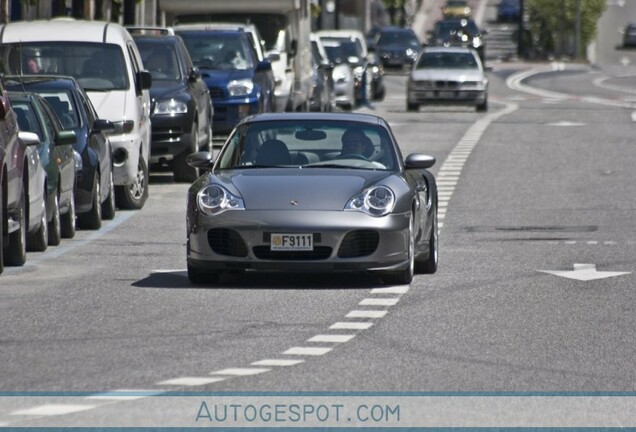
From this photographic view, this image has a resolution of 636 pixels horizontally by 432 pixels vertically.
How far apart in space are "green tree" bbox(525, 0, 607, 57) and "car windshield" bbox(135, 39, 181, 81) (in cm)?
8031

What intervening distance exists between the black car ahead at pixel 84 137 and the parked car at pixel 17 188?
2420 millimetres

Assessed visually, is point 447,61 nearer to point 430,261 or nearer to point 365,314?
point 430,261

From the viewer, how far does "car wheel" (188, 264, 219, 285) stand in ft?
51.8

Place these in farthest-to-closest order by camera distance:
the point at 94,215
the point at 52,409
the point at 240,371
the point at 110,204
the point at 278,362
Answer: the point at 110,204, the point at 94,215, the point at 278,362, the point at 240,371, the point at 52,409

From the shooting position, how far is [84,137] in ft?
69.8

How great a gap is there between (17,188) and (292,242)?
2.59m

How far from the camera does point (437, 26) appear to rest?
95.4 meters

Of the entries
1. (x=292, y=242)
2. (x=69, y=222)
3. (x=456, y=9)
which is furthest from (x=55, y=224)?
(x=456, y=9)

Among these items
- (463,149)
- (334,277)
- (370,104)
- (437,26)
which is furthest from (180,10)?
(437,26)

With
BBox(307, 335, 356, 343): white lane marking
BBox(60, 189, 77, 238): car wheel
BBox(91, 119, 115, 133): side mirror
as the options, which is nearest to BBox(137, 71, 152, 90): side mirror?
BBox(91, 119, 115, 133): side mirror

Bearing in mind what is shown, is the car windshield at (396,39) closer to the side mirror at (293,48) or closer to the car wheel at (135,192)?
the side mirror at (293,48)

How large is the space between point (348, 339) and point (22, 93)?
824 centimetres

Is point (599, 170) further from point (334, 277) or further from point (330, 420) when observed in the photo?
point (330, 420)

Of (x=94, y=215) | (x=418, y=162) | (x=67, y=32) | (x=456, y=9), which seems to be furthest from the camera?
(x=456, y=9)
